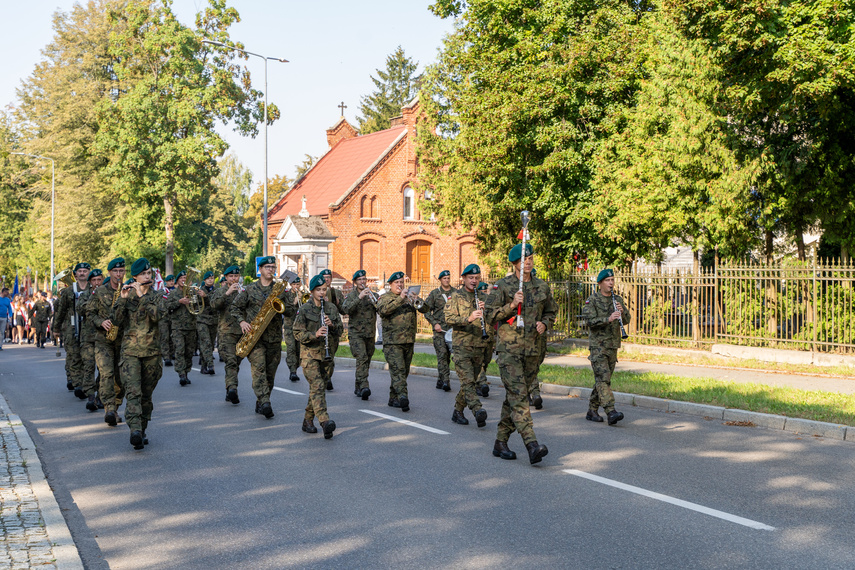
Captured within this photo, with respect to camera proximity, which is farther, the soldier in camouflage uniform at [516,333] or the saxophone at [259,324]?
the saxophone at [259,324]

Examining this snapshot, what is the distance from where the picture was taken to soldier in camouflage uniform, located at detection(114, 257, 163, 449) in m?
8.68

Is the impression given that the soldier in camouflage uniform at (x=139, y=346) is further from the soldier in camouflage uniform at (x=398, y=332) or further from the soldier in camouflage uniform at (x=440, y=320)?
the soldier in camouflage uniform at (x=440, y=320)

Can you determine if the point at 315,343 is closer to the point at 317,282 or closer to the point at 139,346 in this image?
the point at 317,282

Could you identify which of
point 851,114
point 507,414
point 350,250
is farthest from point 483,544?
point 350,250

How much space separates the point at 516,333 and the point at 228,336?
A: 6.39m

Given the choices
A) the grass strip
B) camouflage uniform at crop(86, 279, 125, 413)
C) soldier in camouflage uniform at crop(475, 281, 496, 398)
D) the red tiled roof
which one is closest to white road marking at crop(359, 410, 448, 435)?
soldier in camouflage uniform at crop(475, 281, 496, 398)

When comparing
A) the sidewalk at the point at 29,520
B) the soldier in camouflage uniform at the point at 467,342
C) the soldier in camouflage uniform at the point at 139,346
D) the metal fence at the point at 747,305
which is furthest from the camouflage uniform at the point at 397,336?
the metal fence at the point at 747,305

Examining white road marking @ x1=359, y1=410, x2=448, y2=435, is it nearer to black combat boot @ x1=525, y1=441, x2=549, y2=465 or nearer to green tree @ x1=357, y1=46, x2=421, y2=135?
black combat boot @ x1=525, y1=441, x2=549, y2=465

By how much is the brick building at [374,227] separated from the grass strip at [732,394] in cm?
2808

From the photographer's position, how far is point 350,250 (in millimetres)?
43562

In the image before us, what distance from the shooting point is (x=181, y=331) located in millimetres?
15820

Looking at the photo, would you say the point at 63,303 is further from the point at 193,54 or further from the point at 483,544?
the point at 193,54

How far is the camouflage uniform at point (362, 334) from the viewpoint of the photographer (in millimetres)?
12906

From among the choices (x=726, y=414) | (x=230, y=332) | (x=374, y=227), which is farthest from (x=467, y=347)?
(x=374, y=227)
